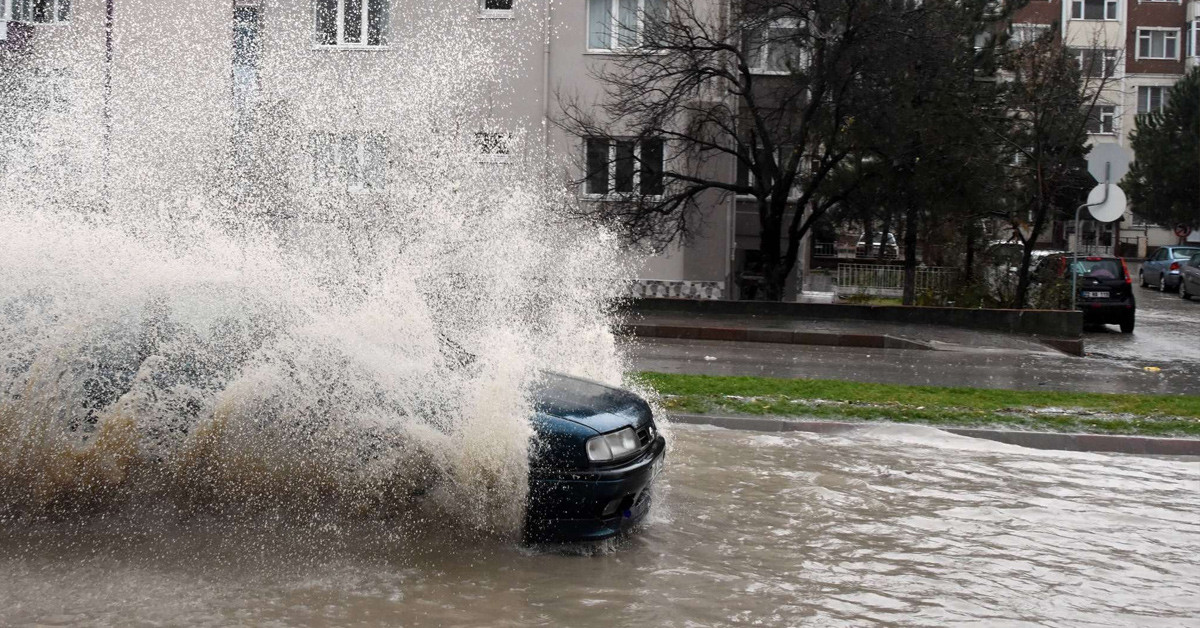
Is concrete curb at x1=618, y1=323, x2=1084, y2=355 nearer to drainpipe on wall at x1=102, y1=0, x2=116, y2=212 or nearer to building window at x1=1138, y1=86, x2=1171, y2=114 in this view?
drainpipe on wall at x1=102, y1=0, x2=116, y2=212

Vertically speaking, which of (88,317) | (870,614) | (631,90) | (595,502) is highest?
(631,90)

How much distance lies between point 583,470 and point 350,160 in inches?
501

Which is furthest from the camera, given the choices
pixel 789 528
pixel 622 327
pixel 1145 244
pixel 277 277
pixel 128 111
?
pixel 1145 244

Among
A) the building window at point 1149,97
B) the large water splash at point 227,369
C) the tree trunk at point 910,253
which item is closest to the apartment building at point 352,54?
the tree trunk at point 910,253

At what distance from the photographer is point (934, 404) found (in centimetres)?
1134

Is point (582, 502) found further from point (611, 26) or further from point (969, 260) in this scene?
point (611, 26)

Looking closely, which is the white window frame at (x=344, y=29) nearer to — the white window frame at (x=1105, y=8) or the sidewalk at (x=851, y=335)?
the sidewalk at (x=851, y=335)

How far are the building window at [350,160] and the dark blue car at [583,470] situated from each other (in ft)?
27.9

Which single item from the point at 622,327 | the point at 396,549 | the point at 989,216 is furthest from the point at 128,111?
the point at 989,216

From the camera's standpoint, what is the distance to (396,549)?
5.97 metres

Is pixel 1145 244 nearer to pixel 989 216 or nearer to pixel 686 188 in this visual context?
pixel 989 216

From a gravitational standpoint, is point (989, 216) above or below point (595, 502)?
above

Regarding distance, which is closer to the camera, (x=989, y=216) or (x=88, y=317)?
(x=88, y=317)

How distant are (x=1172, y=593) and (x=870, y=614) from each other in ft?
5.73
